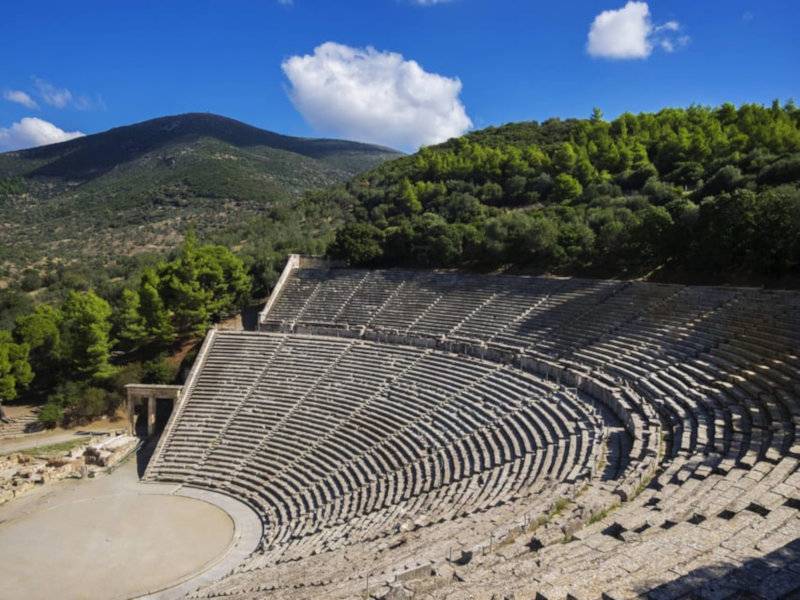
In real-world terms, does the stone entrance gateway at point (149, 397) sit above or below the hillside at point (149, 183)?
below

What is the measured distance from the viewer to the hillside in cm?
6844

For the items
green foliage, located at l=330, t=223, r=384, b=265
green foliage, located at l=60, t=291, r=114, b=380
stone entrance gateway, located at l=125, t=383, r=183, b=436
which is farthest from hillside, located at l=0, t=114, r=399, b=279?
stone entrance gateway, located at l=125, t=383, r=183, b=436

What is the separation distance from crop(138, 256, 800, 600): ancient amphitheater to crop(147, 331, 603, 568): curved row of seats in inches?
3.3

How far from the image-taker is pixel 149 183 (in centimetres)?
8612

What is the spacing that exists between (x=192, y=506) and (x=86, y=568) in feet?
13.2

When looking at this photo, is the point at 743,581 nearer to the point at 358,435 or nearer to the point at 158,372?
the point at 358,435

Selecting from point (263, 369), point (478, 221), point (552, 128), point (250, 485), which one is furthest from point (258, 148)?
point (250, 485)

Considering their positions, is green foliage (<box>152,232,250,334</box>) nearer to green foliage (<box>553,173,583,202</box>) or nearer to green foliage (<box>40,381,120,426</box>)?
green foliage (<box>40,381,120,426</box>)

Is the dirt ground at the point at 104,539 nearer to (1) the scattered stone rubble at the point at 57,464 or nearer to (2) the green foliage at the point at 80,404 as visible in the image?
(1) the scattered stone rubble at the point at 57,464

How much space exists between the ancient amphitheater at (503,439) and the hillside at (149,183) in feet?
144

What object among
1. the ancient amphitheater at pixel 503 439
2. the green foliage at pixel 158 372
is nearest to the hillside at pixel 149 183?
the green foliage at pixel 158 372

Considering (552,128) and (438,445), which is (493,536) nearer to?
(438,445)

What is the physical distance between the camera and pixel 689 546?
6.73m

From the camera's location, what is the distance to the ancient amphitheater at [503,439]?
7277mm
